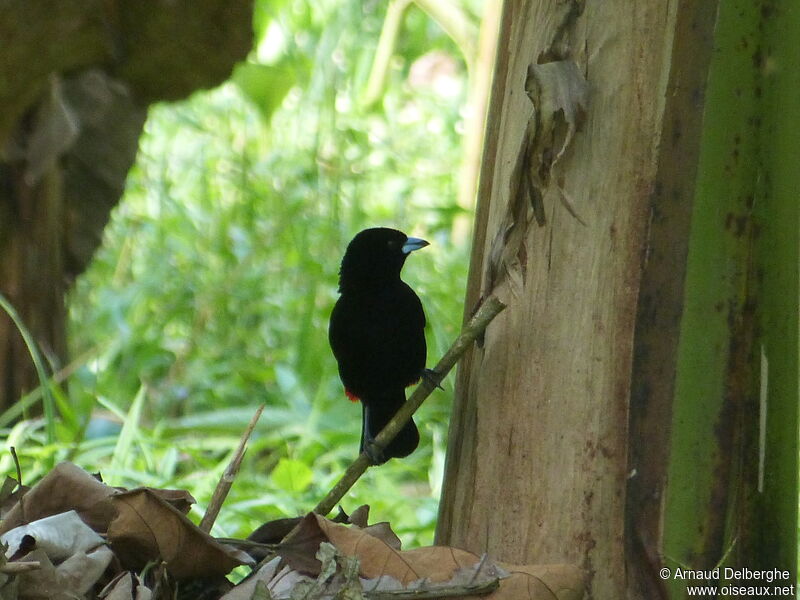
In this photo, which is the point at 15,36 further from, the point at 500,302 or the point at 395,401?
the point at 500,302

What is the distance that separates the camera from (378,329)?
107 inches

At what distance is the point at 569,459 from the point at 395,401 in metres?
1.11

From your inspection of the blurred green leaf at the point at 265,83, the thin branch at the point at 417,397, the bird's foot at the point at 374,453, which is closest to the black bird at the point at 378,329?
the bird's foot at the point at 374,453

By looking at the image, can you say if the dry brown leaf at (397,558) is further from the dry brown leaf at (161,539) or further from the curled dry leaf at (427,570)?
the dry brown leaf at (161,539)

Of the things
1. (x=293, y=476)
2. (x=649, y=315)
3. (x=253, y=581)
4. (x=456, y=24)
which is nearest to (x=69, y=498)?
(x=253, y=581)

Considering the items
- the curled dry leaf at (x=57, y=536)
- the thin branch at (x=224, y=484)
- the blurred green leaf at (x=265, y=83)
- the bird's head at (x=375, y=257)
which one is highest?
the blurred green leaf at (x=265, y=83)

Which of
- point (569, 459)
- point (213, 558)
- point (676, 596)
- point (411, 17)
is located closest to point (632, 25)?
point (569, 459)

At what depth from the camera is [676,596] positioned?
1673 mm

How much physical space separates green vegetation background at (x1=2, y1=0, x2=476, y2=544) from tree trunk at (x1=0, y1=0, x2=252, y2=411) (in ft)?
1.07

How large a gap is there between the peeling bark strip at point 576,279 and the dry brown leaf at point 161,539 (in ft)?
1.44

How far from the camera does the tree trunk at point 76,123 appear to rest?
3715 millimetres

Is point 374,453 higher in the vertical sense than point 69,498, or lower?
higher

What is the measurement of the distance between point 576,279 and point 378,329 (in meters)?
1.03

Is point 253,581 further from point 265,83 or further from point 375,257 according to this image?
point 265,83
